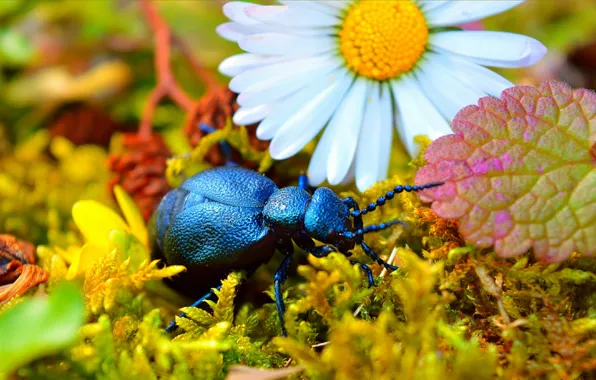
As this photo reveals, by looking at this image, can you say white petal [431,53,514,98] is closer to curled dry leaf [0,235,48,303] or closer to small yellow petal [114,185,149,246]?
small yellow petal [114,185,149,246]

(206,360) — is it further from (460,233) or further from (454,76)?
(454,76)

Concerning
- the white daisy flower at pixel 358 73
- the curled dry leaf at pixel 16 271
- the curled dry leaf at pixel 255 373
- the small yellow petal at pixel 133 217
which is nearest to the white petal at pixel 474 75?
the white daisy flower at pixel 358 73

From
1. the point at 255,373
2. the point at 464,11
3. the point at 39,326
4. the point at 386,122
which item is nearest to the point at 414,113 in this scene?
the point at 386,122

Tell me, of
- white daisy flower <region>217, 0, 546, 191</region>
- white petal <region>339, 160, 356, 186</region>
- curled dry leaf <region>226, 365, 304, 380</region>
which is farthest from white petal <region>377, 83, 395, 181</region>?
curled dry leaf <region>226, 365, 304, 380</region>

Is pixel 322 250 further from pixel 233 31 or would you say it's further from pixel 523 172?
pixel 233 31

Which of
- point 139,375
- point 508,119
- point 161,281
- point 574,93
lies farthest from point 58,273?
point 574,93

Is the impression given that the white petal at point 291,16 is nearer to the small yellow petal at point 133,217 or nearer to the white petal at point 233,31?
the white petal at point 233,31
